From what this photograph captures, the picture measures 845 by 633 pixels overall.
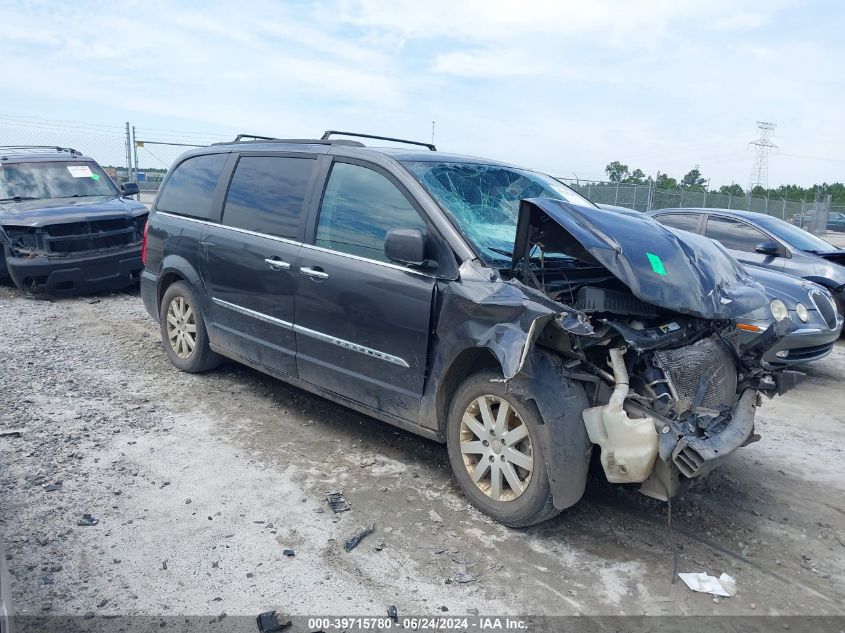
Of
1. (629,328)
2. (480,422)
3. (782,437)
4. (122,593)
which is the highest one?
(629,328)

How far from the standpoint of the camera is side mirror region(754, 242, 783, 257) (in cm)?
759

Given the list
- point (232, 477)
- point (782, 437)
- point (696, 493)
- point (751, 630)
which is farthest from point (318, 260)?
point (782, 437)

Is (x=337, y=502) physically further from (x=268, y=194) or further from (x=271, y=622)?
(x=268, y=194)

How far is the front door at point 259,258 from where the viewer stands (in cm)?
454

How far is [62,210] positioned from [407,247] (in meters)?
6.89

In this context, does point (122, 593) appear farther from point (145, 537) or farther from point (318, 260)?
point (318, 260)

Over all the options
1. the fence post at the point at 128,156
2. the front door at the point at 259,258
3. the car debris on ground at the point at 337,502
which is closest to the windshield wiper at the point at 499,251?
the front door at the point at 259,258

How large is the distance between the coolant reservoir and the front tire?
28cm

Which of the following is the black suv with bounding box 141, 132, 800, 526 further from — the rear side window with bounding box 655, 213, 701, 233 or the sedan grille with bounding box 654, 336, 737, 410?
the rear side window with bounding box 655, 213, 701, 233

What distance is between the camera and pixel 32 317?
305 inches

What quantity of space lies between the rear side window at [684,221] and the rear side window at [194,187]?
5814 mm

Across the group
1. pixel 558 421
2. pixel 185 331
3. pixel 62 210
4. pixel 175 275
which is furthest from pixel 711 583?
pixel 62 210

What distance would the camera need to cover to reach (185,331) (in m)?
5.66

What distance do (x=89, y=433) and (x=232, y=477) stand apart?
4.05ft
